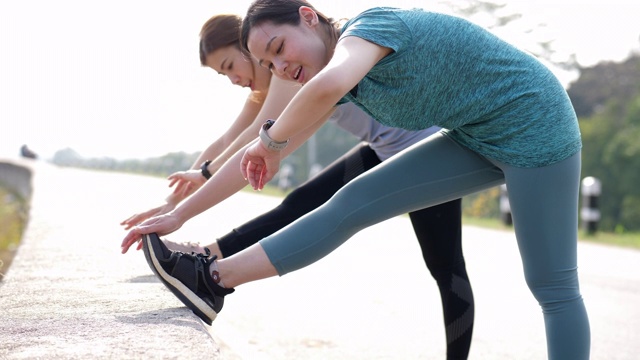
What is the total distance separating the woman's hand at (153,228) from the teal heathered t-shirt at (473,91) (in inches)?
40.1

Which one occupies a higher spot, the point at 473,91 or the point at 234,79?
the point at 473,91

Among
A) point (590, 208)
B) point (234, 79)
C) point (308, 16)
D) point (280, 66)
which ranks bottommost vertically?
point (590, 208)

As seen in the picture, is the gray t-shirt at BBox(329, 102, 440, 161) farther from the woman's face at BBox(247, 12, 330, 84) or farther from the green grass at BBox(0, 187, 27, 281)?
the green grass at BBox(0, 187, 27, 281)

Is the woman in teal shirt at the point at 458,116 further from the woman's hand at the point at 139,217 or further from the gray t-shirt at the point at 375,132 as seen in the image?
the woman's hand at the point at 139,217

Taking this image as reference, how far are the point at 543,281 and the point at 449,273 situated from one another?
0.88 meters

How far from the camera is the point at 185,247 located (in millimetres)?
4297

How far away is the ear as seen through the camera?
11.0 ft

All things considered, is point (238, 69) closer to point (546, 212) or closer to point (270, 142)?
point (270, 142)

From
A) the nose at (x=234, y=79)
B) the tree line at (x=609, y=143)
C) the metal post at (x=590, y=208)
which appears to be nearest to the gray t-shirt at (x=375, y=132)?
the nose at (x=234, y=79)

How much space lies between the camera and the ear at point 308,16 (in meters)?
3.35

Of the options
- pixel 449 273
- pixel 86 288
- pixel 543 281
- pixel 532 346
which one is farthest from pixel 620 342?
pixel 86 288

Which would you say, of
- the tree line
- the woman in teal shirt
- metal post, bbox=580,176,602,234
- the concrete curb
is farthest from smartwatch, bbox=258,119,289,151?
the tree line

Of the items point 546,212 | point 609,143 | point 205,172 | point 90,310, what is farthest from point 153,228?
point 609,143

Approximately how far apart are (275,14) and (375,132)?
1.23 m
